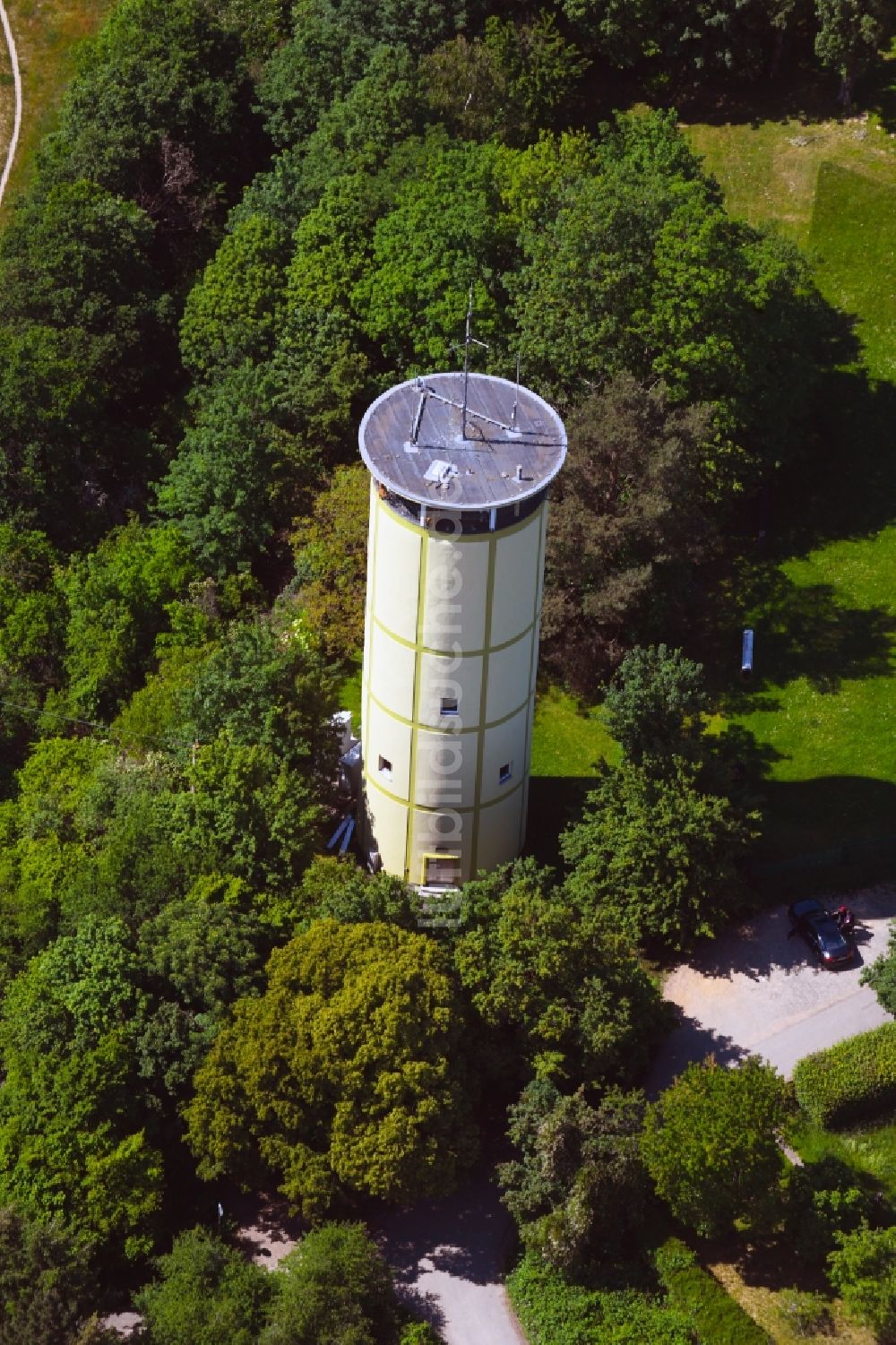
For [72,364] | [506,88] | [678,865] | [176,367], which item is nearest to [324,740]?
[678,865]

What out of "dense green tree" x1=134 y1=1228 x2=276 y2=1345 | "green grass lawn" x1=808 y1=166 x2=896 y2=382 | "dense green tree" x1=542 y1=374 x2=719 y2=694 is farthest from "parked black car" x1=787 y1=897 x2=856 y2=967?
"green grass lawn" x1=808 y1=166 x2=896 y2=382

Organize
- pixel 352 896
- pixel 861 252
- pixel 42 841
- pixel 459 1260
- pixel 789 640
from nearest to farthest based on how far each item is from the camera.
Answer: pixel 459 1260 < pixel 352 896 < pixel 42 841 < pixel 789 640 < pixel 861 252

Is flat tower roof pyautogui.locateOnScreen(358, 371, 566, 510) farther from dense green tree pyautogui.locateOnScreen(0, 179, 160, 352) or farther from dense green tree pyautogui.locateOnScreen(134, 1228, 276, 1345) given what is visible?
dense green tree pyautogui.locateOnScreen(0, 179, 160, 352)

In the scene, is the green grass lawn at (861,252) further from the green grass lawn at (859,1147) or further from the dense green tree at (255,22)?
the green grass lawn at (859,1147)

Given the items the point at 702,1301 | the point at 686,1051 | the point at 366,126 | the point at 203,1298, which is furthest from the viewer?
the point at 366,126

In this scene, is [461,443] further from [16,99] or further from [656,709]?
[16,99]

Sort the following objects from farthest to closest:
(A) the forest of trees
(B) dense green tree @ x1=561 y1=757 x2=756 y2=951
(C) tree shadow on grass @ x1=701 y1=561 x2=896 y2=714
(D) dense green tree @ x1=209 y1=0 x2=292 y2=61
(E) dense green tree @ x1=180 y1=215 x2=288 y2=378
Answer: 1. (D) dense green tree @ x1=209 y1=0 x2=292 y2=61
2. (E) dense green tree @ x1=180 y1=215 x2=288 y2=378
3. (C) tree shadow on grass @ x1=701 y1=561 x2=896 y2=714
4. (B) dense green tree @ x1=561 y1=757 x2=756 y2=951
5. (A) the forest of trees

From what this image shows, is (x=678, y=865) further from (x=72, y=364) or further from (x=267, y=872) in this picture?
(x=72, y=364)

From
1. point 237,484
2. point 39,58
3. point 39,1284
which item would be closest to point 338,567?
point 237,484
